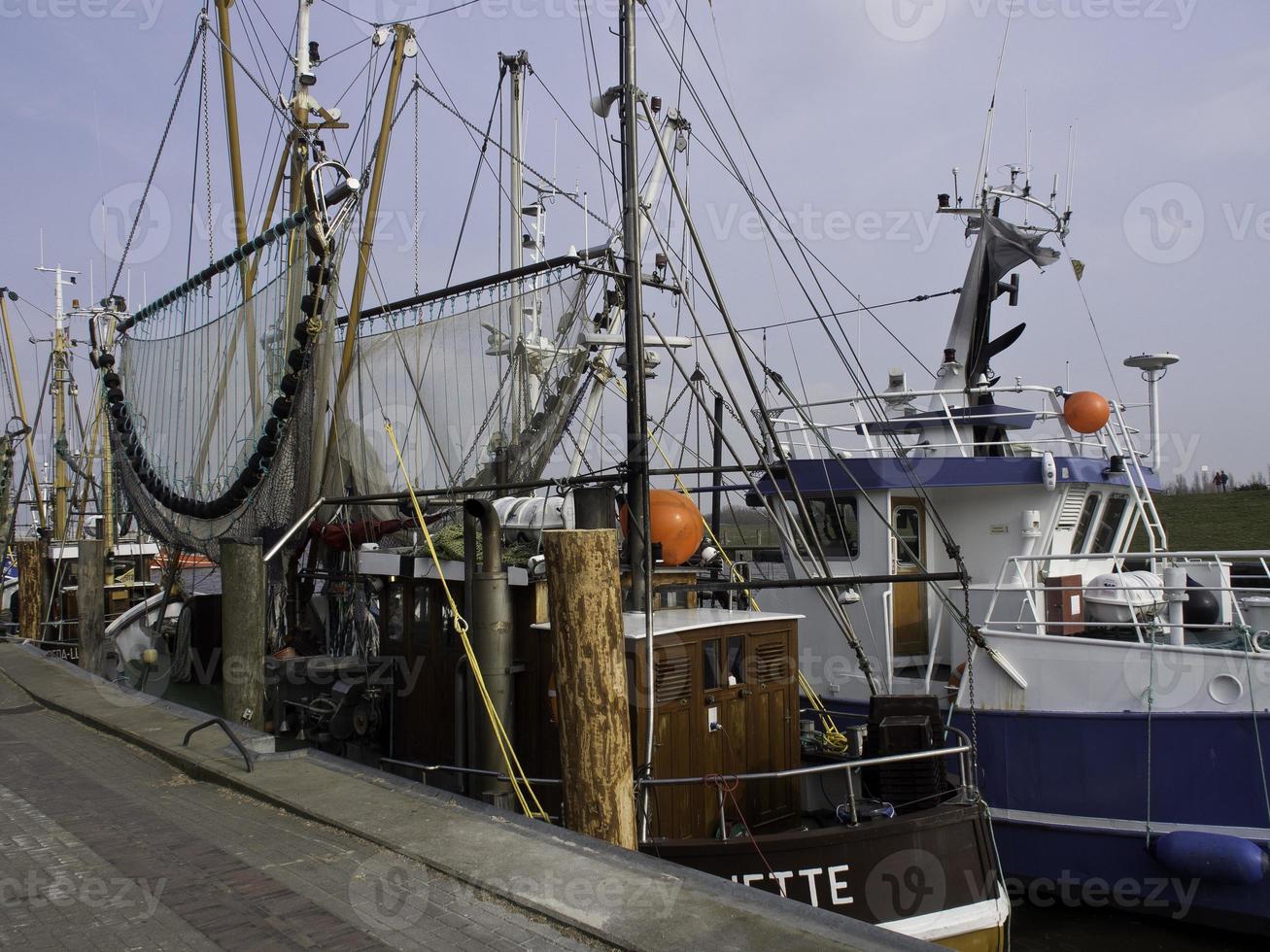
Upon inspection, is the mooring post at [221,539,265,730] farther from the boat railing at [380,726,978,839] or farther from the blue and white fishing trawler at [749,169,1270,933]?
the blue and white fishing trawler at [749,169,1270,933]

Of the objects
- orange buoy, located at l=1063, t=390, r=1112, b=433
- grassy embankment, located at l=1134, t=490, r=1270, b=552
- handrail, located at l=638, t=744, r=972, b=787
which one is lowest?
handrail, located at l=638, t=744, r=972, b=787

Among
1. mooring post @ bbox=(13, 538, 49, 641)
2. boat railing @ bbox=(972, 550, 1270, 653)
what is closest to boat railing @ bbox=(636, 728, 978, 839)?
boat railing @ bbox=(972, 550, 1270, 653)

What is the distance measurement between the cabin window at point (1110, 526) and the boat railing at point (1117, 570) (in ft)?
0.80

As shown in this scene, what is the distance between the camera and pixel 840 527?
12.6 m

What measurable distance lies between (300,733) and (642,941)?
7.53 metres

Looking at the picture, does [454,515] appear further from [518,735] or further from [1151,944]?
[1151,944]

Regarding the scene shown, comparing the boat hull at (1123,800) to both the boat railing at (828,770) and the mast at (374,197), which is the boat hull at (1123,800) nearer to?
the boat railing at (828,770)

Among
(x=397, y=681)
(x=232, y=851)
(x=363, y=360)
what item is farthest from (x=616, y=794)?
(x=363, y=360)

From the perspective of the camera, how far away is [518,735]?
344 inches

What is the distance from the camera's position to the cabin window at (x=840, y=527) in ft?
41.1

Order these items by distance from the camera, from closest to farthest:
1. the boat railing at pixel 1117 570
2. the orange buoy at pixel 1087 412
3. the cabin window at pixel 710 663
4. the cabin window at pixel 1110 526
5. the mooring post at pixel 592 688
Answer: the mooring post at pixel 592 688 → the cabin window at pixel 710 663 → the boat railing at pixel 1117 570 → the orange buoy at pixel 1087 412 → the cabin window at pixel 1110 526

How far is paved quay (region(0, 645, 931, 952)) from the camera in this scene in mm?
4586

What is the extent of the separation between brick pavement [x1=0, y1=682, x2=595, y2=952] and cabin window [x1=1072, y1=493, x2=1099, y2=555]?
10.4m

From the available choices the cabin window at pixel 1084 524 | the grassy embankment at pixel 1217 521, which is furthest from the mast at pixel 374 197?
the grassy embankment at pixel 1217 521
